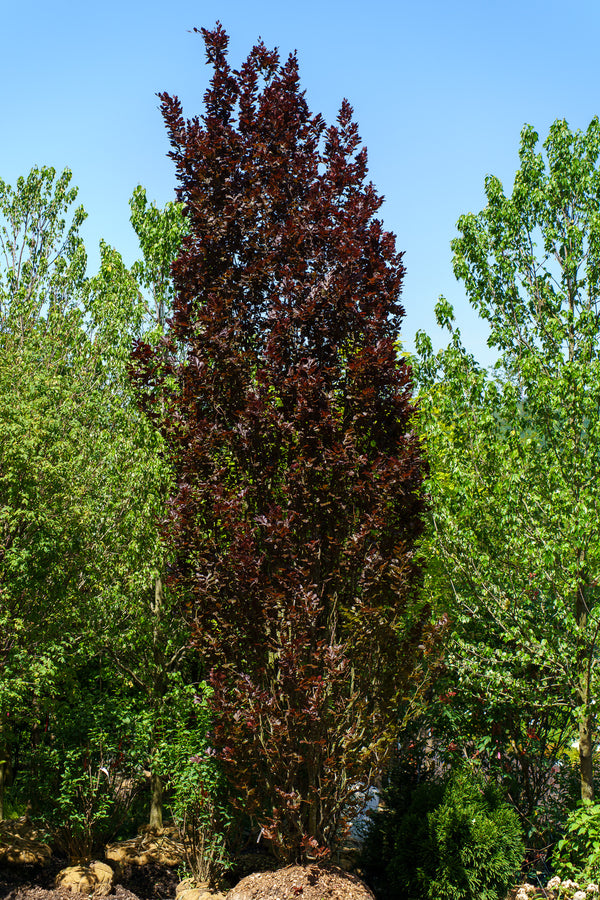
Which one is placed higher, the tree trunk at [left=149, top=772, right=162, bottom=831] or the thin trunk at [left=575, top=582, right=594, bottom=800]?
the thin trunk at [left=575, top=582, right=594, bottom=800]

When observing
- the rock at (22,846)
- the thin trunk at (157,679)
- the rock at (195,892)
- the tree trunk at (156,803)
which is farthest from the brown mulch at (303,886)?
the tree trunk at (156,803)

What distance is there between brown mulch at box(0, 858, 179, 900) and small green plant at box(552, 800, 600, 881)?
14.4 ft

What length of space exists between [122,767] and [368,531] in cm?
496

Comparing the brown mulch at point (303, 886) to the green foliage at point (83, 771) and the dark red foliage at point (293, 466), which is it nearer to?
the dark red foliage at point (293, 466)

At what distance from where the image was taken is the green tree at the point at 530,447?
7.65 m

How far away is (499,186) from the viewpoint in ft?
29.8

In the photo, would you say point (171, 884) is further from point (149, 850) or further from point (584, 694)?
point (584, 694)

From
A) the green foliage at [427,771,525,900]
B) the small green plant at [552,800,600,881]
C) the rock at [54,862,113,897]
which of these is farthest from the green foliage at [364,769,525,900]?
the rock at [54,862,113,897]

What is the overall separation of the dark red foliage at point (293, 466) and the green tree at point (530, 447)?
1446 millimetres

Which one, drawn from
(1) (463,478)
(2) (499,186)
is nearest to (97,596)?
(1) (463,478)

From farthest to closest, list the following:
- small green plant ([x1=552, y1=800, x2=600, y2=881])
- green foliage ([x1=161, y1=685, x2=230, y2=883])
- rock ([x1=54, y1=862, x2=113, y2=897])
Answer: rock ([x1=54, y1=862, x2=113, y2=897]) → green foliage ([x1=161, y1=685, x2=230, y2=883]) → small green plant ([x1=552, y1=800, x2=600, y2=881])

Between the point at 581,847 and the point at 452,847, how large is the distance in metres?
1.69

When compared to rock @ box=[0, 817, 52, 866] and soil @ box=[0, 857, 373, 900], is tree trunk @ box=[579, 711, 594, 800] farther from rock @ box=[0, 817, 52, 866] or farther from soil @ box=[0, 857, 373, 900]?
rock @ box=[0, 817, 52, 866]

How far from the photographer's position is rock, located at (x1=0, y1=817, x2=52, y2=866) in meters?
8.27
